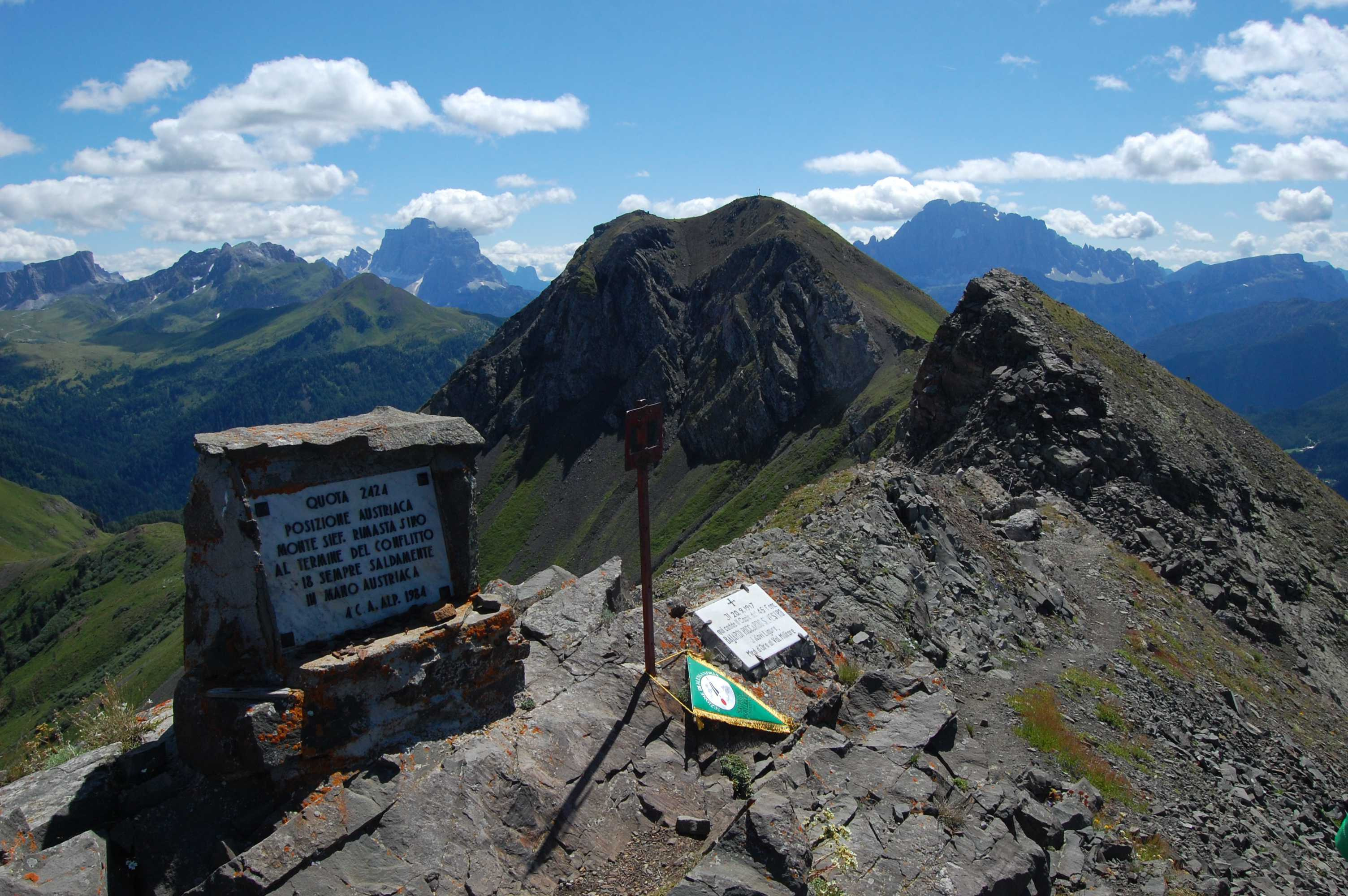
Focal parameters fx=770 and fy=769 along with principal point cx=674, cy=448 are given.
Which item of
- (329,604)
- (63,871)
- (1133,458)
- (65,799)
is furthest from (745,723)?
(1133,458)

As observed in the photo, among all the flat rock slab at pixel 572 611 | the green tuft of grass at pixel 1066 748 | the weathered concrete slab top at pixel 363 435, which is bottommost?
the green tuft of grass at pixel 1066 748

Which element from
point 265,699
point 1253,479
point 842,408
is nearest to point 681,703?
point 265,699

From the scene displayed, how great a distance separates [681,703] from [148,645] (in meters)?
170

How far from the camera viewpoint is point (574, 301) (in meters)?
182

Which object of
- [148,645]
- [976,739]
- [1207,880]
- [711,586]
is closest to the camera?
[1207,880]

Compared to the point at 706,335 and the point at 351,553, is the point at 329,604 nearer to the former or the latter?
the point at 351,553

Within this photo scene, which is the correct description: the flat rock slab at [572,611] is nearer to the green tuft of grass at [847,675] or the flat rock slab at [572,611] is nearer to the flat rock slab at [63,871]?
the green tuft of grass at [847,675]

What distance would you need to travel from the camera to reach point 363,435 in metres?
10.9

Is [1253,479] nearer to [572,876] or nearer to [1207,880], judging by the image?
[1207,880]

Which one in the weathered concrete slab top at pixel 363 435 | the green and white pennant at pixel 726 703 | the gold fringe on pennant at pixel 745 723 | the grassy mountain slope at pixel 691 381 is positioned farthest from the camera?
the grassy mountain slope at pixel 691 381

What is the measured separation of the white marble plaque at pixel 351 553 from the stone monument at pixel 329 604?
0.7 inches

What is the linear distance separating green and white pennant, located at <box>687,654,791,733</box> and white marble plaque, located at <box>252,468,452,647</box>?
4.29 metres

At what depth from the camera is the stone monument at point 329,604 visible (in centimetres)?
996

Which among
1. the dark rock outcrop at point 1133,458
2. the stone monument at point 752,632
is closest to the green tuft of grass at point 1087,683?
the stone monument at point 752,632
